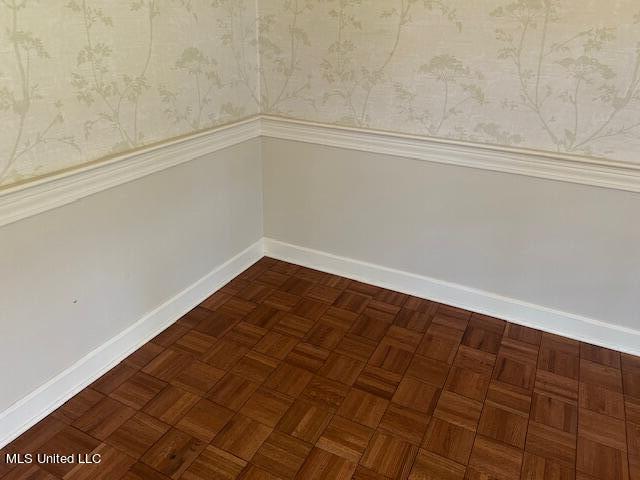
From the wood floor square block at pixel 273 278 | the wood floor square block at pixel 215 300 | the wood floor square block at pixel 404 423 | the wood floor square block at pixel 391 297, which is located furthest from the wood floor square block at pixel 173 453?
the wood floor square block at pixel 391 297

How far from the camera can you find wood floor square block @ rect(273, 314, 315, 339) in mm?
2135

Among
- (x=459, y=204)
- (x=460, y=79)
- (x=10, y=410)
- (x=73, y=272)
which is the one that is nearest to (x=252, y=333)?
(x=73, y=272)

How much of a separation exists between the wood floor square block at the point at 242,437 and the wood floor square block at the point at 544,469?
0.80m

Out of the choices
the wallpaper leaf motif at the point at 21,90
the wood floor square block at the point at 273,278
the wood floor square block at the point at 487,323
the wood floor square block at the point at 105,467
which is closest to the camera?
the wallpaper leaf motif at the point at 21,90

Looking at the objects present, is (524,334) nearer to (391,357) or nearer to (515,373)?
(515,373)

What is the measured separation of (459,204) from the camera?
216cm

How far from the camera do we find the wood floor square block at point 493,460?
4.99 feet

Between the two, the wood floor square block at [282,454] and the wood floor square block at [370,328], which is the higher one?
the wood floor square block at [370,328]

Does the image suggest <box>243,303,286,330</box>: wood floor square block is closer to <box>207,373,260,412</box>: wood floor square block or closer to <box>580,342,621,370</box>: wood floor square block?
<box>207,373,260,412</box>: wood floor square block

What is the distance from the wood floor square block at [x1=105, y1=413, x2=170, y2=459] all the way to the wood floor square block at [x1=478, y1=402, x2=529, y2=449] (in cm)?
104

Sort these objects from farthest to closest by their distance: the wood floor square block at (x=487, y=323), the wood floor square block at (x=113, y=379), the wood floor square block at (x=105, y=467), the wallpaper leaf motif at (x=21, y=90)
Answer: the wood floor square block at (x=487, y=323)
the wood floor square block at (x=113, y=379)
the wood floor square block at (x=105, y=467)
the wallpaper leaf motif at (x=21, y=90)

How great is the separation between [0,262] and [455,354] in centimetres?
160

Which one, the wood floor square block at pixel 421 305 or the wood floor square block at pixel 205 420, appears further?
the wood floor square block at pixel 421 305

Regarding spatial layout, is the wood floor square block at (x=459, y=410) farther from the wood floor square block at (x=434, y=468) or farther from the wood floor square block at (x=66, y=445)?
the wood floor square block at (x=66, y=445)
